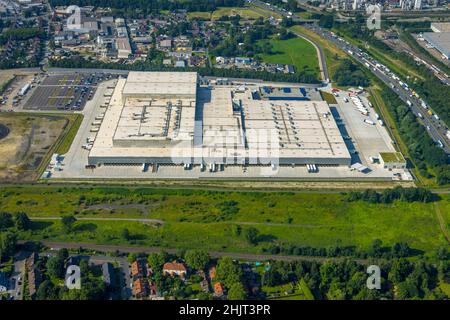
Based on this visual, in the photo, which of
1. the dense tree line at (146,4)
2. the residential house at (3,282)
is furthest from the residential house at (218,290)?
the dense tree line at (146,4)

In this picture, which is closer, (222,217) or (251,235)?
(251,235)

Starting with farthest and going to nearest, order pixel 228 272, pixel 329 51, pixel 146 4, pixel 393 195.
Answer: pixel 146 4 → pixel 329 51 → pixel 393 195 → pixel 228 272

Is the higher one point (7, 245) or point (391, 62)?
point (391, 62)

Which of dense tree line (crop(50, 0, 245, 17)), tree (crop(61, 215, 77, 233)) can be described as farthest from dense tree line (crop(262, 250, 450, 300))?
dense tree line (crop(50, 0, 245, 17))

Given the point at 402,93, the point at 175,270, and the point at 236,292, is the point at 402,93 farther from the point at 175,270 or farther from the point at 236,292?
the point at 175,270

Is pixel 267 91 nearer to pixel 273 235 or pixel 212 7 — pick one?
pixel 273 235

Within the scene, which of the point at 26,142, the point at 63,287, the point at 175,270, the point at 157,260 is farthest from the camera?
the point at 26,142

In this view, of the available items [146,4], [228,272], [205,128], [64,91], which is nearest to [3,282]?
[228,272]

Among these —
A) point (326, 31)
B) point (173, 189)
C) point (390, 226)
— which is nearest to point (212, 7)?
point (326, 31)
